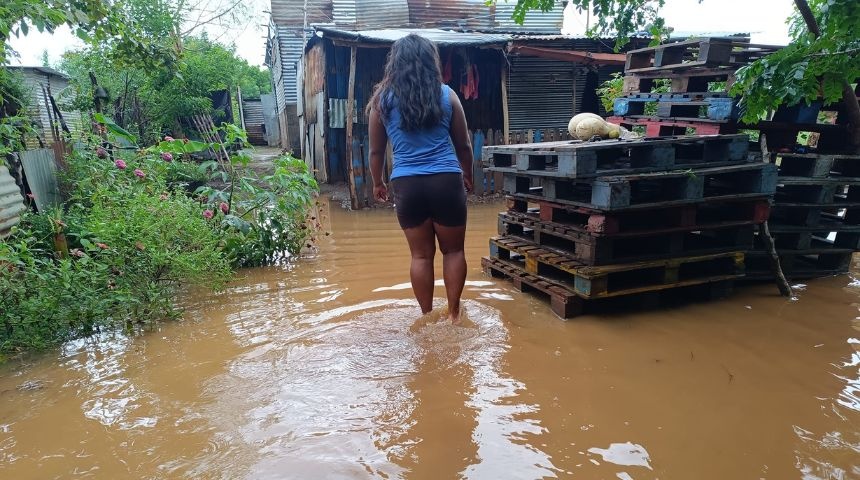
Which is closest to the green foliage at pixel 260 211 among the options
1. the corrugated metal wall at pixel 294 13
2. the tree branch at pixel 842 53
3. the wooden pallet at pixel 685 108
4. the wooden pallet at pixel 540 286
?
the wooden pallet at pixel 540 286

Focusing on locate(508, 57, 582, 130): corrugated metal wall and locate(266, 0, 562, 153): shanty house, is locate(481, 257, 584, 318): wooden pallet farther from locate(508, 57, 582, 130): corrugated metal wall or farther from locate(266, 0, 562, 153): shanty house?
locate(266, 0, 562, 153): shanty house

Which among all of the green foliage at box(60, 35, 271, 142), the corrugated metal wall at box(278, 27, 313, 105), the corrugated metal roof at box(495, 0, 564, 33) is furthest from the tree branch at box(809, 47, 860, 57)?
the corrugated metal wall at box(278, 27, 313, 105)

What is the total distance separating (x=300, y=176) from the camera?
5.44 metres

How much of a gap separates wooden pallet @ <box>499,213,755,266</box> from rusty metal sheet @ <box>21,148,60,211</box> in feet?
15.4

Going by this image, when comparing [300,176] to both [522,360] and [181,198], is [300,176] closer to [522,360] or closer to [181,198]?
[181,198]

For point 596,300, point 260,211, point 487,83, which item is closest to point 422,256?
point 596,300

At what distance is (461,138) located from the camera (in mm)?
3314

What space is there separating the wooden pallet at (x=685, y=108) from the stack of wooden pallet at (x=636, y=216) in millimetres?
368

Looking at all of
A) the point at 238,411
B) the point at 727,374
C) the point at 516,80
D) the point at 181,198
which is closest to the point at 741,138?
the point at 727,374

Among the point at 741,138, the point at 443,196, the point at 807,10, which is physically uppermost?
the point at 807,10

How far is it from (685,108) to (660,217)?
4.66ft

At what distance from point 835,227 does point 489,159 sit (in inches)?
119

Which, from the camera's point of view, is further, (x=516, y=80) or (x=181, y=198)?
(x=516, y=80)

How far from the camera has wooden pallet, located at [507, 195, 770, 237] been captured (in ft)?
11.5
